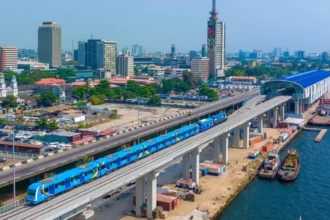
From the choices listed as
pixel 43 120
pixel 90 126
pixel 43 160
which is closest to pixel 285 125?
pixel 90 126

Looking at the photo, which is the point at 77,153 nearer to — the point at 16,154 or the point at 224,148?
the point at 16,154

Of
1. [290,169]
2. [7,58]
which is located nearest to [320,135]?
[290,169]

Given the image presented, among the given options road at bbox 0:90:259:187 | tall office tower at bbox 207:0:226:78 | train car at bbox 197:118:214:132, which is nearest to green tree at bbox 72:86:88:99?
road at bbox 0:90:259:187

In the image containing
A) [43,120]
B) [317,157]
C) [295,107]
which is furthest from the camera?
[295,107]

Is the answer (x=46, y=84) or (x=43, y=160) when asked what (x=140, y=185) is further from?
(x=46, y=84)

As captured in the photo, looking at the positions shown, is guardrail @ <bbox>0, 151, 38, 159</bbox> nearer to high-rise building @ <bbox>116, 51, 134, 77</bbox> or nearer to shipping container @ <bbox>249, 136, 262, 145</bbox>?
shipping container @ <bbox>249, 136, 262, 145</bbox>

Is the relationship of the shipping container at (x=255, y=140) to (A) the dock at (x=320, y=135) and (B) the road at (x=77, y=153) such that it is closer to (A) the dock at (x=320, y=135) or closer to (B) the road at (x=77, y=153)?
(A) the dock at (x=320, y=135)
